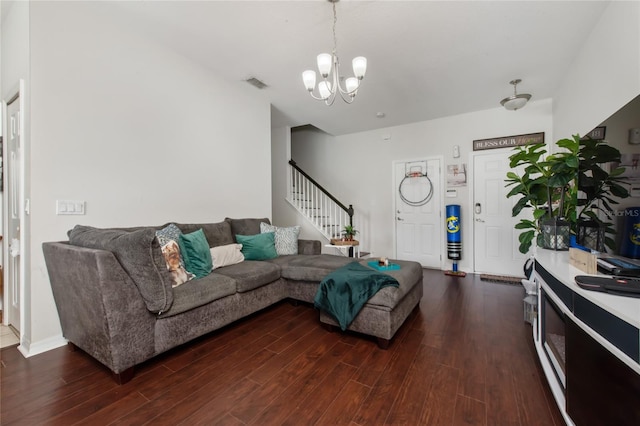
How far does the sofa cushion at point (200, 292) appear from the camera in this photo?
72.9 inches

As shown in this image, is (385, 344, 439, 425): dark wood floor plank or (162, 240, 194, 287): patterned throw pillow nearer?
(385, 344, 439, 425): dark wood floor plank

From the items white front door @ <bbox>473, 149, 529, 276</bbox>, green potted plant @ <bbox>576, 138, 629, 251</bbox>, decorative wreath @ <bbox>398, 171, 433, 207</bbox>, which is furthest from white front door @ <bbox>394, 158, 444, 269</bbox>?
green potted plant @ <bbox>576, 138, 629, 251</bbox>

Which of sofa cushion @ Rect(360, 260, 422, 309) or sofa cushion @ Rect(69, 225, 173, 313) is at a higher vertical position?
sofa cushion @ Rect(69, 225, 173, 313)

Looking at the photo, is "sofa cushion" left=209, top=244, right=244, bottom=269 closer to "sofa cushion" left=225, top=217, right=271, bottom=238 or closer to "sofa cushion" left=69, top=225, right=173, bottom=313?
"sofa cushion" left=225, top=217, right=271, bottom=238

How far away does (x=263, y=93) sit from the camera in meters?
3.84

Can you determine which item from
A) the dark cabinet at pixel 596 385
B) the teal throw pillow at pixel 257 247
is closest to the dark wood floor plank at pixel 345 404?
the dark cabinet at pixel 596 385

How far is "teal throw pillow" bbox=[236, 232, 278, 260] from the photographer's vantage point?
306 cm

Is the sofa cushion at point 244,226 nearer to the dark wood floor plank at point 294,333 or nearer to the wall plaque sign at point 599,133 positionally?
the dark wood floor plank at point 294,333

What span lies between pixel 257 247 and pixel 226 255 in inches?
16.7

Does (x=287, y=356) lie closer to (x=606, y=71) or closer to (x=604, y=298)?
(x=604, y=298)

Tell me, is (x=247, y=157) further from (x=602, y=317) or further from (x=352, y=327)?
(x=602, y=317)

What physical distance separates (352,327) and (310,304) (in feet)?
2.95

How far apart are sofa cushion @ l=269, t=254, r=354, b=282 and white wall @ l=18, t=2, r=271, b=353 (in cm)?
121

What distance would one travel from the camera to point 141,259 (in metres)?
1.65
